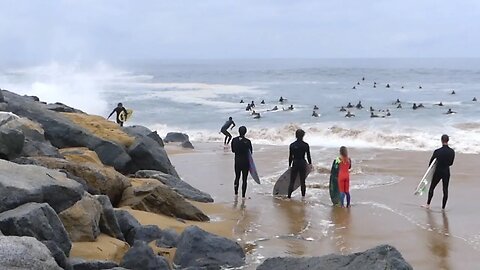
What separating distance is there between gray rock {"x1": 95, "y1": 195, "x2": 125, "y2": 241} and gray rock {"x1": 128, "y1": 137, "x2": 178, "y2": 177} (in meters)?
4.93

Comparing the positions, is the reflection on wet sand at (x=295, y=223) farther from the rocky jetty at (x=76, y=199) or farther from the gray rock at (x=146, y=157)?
the gray rock at (x=146, y=157)

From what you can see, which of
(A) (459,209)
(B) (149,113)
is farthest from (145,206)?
(B) (149,113)

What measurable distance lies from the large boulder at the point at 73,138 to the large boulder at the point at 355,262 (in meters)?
6.70

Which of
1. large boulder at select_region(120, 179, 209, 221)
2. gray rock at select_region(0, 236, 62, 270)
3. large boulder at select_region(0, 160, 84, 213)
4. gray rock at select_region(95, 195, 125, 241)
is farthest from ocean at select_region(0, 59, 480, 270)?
gray rock at select_region(0, 236, 62, 270)

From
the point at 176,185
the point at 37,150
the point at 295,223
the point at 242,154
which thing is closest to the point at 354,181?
the point at 242,154

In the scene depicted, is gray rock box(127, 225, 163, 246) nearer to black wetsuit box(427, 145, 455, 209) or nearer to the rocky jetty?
the rocky jetty

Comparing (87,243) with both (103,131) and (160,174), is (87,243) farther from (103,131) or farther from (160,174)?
(103,131)

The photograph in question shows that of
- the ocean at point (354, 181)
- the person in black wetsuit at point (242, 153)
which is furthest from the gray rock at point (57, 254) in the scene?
the person in black wetsuit at point (242, 153)

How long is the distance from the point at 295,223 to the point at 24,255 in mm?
6065

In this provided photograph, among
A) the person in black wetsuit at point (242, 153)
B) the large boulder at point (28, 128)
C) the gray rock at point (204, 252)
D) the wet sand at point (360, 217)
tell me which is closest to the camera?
the gray rock at point (204, 252)

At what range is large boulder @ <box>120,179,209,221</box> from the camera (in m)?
9.52

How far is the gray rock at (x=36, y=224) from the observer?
5879mm

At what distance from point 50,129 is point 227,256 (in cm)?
609

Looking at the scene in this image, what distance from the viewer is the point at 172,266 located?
7230 millimetres
